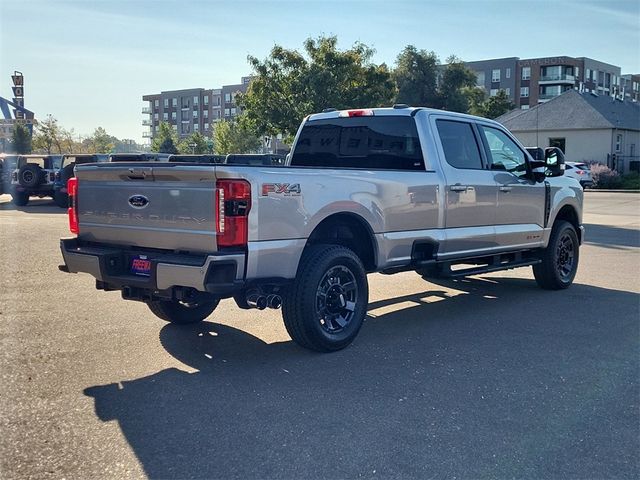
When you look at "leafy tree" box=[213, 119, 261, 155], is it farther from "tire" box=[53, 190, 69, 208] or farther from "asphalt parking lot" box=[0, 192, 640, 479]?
"asphalt parking lot" box=[0, 192, 640, 479]

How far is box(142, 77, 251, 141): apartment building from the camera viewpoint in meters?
131

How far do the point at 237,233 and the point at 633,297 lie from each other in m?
5.83

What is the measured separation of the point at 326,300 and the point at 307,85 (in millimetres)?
19815

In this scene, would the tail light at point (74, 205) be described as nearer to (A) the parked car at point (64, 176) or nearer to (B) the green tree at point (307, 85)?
(A) the parked car at point (64, 176)

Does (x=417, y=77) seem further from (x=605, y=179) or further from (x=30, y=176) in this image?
(x=30, y=176)

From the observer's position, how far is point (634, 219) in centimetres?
1969

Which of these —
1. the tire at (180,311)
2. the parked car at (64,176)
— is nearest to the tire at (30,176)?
the parked car at (64,176)

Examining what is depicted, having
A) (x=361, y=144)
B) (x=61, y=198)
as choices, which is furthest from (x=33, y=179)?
(x=361, y=144)

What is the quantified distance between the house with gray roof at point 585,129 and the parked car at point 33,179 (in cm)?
3430

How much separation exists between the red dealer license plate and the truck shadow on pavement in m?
0.83

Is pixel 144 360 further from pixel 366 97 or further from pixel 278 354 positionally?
pixel 366 97

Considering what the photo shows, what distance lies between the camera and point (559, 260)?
29.0 ft

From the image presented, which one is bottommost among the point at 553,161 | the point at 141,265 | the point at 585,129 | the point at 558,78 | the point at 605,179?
the point at 141,265

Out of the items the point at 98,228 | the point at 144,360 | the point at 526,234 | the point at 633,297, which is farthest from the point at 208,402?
the point at 633,297
